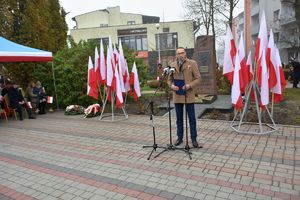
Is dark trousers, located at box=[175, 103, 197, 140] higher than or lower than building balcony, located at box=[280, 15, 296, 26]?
lower

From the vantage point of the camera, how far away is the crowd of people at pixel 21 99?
1088cm

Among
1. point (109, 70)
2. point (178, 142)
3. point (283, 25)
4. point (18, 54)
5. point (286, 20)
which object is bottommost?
point (178, 142)

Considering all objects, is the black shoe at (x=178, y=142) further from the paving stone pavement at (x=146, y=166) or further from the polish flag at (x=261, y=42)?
the polish flag at (x=261, y=42)

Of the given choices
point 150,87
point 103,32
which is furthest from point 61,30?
point 103,32

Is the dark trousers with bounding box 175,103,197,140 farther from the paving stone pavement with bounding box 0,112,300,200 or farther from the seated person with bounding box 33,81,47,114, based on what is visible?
the seated person with bounding box 33,81,47,114

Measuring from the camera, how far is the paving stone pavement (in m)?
4.18

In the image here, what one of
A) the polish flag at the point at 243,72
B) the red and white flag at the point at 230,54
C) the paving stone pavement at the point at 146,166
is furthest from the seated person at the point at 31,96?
the polish flag at the point at 243,72

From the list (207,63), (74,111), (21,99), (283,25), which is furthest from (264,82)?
(283,25)

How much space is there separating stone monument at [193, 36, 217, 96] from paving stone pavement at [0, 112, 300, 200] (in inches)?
198

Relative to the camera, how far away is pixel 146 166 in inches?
204

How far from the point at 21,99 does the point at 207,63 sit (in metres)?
7.66

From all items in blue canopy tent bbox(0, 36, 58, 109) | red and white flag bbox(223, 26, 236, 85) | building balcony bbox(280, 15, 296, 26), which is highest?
building balcony bbox(280, 15, 296, 26)

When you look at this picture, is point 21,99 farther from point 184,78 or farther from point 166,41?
point 166,41

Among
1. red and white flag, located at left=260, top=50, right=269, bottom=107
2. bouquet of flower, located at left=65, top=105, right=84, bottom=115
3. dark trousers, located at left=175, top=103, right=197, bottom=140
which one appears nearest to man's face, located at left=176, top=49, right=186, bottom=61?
dark trousers, located at left=175, top=103, right=197, bottom=140
